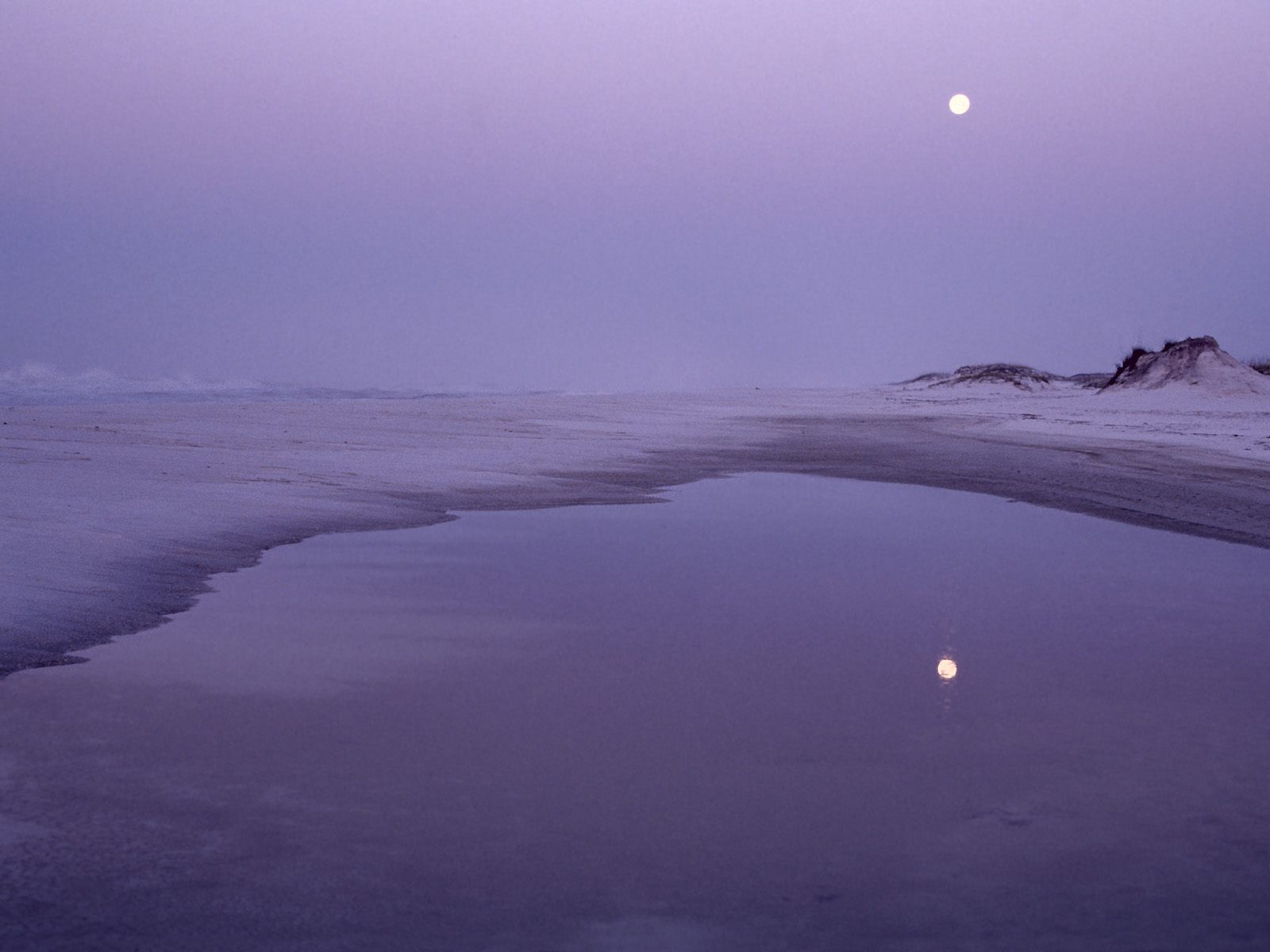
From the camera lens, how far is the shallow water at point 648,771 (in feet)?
9.04

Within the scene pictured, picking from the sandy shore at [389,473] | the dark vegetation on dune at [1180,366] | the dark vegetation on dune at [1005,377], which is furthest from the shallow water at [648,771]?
the dark vegetation on dune at [1005,377]

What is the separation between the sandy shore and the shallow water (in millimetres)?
936

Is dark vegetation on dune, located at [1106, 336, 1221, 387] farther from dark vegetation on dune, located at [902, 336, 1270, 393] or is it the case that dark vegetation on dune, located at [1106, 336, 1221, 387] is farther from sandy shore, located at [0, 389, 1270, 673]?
sandy shore, located at [0, 389, 1270, 673]

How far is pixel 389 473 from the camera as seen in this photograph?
1311 cm

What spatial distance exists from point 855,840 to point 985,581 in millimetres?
4355

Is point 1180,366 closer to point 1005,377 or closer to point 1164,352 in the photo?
point 1164,352

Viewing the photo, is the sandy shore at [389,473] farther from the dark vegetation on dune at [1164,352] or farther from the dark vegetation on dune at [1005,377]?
the dark vegetation on dune at [1005,377]

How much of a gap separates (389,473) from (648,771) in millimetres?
9862

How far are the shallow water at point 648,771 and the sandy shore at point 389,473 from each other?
936 mm

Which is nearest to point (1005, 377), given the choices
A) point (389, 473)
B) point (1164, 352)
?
point (1164, 352)

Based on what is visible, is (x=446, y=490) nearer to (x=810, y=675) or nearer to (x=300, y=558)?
(x=300, y=558)

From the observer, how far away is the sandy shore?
6.65m

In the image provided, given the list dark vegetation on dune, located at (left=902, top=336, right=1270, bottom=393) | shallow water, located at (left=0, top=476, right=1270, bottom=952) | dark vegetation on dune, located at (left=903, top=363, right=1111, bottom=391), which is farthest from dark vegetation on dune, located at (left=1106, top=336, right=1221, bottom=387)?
shallow water, located at (left=0, top=476, right=1270, bottom=952)

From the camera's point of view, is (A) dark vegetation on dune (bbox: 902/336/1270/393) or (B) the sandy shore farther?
(A) dark vegetation on dune (bbox: 902/336/1270/393)
